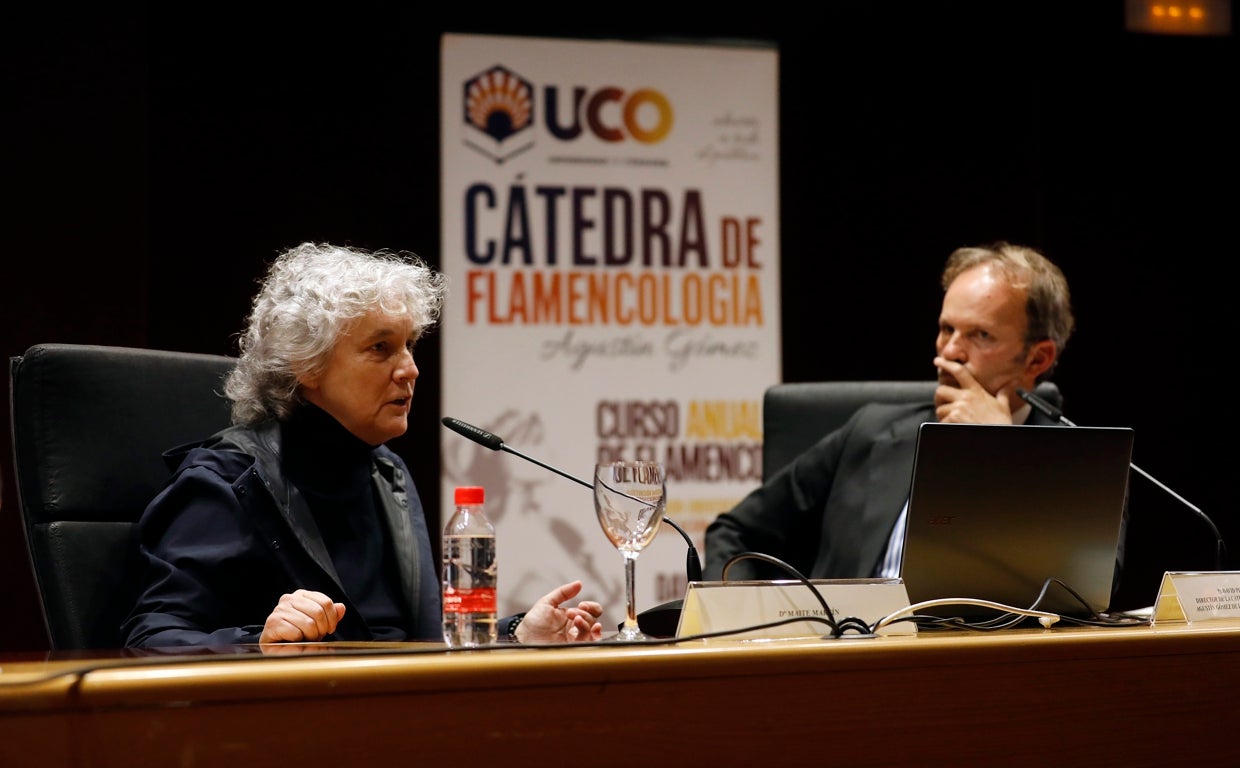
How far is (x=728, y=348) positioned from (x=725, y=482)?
37 centimetres

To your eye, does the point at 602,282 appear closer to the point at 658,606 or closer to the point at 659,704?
the point at 658,606

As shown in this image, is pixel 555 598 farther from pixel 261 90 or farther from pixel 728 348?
pixel 261 90

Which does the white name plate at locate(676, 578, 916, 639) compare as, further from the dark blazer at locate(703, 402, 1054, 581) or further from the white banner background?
the white banner background

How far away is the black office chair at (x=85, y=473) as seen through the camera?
167 cm

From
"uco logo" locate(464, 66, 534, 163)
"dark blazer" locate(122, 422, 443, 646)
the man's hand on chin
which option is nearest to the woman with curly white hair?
"dark blazer" locate(122, 422, 443, 646)

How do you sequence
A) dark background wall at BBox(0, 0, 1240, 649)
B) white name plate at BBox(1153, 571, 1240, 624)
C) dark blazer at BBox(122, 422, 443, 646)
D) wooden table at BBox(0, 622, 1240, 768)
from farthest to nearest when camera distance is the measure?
dark background wall at BBox(0, 0, 1240, 649)
dark blazer at BBox(122, 422, 443, 646)
white name plate at BBox(1153, 571, 1240, 624)
wooden table at BBox(0, 622, 1240, 768)

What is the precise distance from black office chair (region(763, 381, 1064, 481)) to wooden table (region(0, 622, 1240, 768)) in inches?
51.5

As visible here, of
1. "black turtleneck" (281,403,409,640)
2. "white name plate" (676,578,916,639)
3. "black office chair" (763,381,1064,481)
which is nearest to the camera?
"white name plate" (676,578,916,639)

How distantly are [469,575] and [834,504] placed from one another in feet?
3.85

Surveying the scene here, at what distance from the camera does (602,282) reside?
342 centimetres

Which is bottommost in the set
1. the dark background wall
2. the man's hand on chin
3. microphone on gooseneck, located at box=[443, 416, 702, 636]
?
microphone on gooseneck, located at box=[443, 416, 702, 636]

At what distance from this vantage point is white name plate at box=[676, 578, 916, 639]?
3.78 ft

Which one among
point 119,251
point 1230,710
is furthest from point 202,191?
point 1230,710

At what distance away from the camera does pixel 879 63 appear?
3842mm
